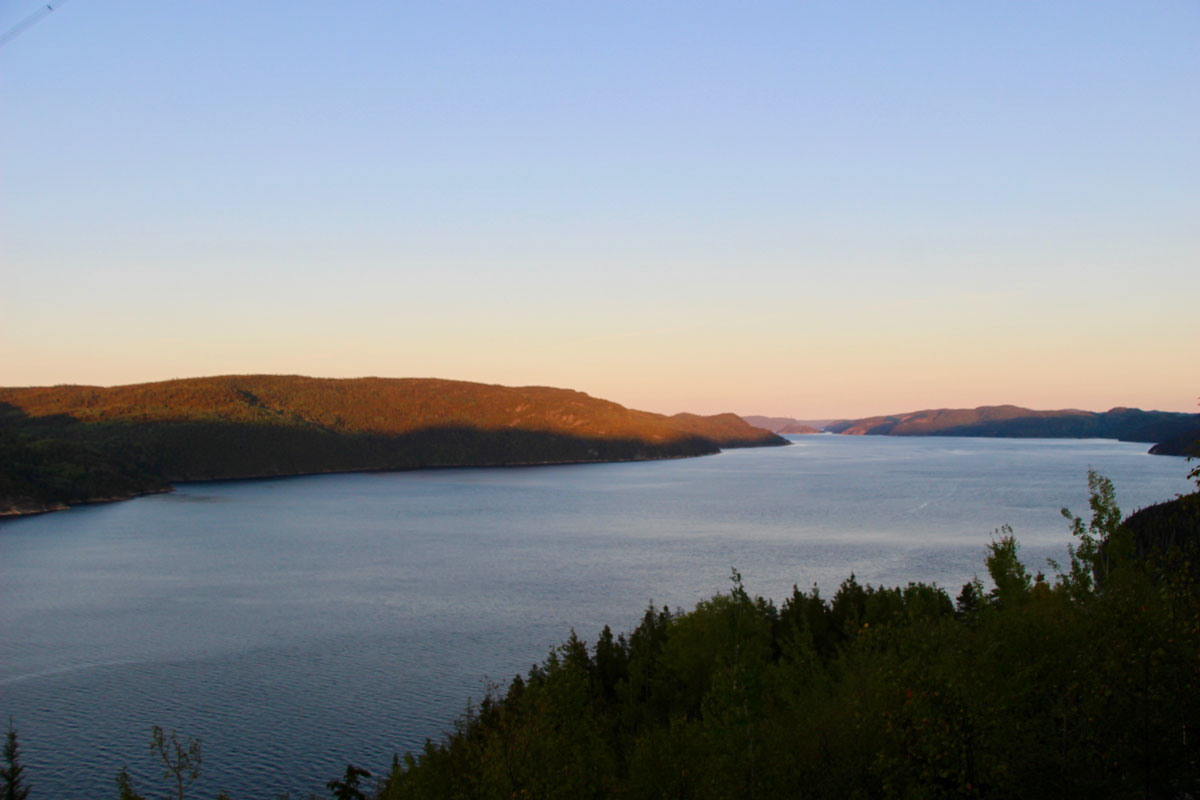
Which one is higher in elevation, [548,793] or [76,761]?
[548,793]

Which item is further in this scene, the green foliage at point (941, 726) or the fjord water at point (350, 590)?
the fjord water at point (350, 590)

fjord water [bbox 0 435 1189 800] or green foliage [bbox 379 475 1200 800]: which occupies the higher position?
green foliage [bbox 379 475 1200 800]

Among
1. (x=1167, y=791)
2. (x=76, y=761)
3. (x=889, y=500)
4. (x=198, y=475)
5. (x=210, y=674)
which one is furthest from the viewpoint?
(x=198, y=475)

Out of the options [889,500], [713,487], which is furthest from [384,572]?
[713,487]

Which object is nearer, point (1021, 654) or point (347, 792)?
point (1021, 654)

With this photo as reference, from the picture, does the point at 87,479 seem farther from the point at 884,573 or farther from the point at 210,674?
the point at 884,573

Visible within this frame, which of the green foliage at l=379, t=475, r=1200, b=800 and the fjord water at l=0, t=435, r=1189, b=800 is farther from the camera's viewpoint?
the fjord water at l=0, t=435, r=1189, b=800

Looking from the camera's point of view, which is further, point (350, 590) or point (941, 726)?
point (350, 590)

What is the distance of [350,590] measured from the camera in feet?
214

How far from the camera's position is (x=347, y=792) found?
2595cm

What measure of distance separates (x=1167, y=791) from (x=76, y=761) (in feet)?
116

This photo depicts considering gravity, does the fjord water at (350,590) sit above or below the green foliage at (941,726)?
below

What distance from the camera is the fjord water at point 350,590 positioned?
35156mm

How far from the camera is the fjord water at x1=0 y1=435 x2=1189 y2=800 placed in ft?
115
